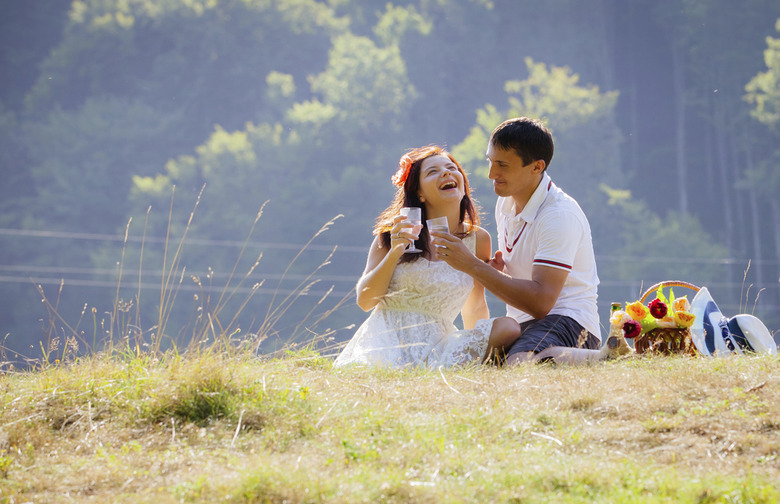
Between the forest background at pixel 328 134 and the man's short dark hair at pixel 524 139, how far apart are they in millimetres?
25064

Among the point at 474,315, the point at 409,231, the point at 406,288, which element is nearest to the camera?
the point at 409,231

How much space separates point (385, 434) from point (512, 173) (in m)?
2.04

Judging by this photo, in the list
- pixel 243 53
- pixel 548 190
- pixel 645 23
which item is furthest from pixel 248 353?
pixel 645 23

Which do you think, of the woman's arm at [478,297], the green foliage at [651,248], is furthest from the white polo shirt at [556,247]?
the green foliage at [651,248]

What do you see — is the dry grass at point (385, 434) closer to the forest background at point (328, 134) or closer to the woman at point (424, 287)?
the woman at point (424, 287)

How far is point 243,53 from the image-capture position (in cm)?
5225

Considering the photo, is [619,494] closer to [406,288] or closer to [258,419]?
[258,419]

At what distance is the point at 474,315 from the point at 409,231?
90 centimetres

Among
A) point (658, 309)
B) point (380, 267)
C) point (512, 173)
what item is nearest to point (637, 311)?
point (658, 309)

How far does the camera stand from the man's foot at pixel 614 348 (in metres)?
3.68

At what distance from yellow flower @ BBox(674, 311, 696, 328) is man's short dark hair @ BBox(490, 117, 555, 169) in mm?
1055

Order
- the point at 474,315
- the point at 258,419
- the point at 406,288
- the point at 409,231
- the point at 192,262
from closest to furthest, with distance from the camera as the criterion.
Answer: the point at 258,419, the point at 409,231, the point at 406,288, the point at 474,315, the point at 192,262

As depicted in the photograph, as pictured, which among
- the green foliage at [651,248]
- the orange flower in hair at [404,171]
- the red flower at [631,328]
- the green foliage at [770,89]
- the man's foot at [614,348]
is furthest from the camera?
the green foliage at [770,89]

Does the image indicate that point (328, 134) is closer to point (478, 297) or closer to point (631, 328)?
point (478, 297)
